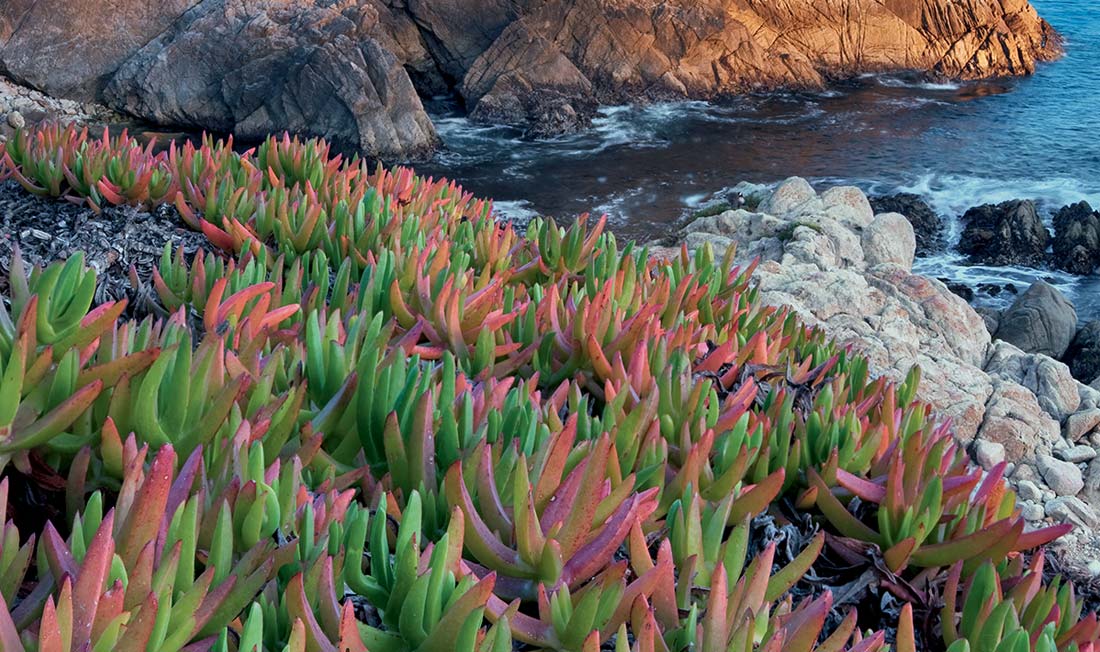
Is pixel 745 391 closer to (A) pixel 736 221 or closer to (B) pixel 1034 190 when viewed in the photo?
(A) pixel 736 221

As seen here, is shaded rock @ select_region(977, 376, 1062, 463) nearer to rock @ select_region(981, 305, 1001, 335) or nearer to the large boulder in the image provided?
rock @ select_region(981, 305, 1001, 335)

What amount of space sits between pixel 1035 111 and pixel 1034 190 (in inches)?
287

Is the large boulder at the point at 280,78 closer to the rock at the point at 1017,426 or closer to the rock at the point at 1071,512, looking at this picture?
the rock at the point at 1017,426

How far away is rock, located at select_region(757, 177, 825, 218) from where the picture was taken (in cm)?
1188

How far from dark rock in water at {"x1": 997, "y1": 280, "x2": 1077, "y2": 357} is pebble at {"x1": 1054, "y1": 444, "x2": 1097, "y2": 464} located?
4175mm

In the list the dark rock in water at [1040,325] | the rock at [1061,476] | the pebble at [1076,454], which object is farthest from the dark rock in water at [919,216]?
the rock at [1061,476]

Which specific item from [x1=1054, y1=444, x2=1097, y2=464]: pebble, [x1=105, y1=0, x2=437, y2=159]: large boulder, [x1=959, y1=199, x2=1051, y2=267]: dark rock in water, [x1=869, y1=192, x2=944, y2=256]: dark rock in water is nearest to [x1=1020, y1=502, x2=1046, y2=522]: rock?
[x1=1054, y1=444, x2=1097, y2=464]: pebble

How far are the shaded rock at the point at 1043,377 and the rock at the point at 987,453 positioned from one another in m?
1.12

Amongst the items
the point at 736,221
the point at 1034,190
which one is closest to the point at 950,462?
the point at 736,221

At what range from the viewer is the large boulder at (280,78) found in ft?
Result: 62.2

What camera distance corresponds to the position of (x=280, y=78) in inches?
779

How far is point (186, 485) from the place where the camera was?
1.75 meters

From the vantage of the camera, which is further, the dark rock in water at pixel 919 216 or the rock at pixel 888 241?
the dark rock in water at pixel 919 216

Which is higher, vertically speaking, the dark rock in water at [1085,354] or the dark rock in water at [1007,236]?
the dark rock in water at [1085,354]
